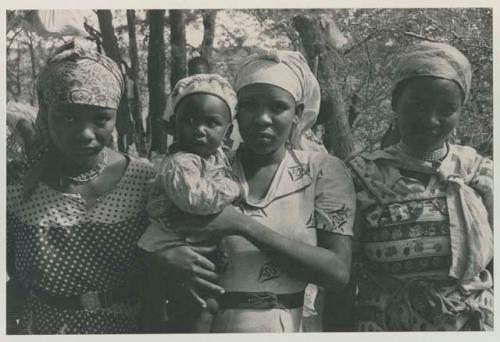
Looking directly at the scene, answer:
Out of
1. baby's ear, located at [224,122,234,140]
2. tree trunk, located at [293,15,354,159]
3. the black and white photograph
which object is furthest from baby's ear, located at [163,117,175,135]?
tree trunk, located at [293,15,354,159]

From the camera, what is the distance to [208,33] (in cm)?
373

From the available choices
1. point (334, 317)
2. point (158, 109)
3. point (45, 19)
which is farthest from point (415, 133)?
point (45, 19)

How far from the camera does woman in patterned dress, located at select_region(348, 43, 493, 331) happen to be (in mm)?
3277

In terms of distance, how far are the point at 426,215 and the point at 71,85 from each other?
71.0 inches

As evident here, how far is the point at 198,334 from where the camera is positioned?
124 inches

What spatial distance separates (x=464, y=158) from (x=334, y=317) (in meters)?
1.03

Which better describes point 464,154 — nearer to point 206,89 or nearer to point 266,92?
point 266,92

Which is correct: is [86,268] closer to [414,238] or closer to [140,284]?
[140,284]

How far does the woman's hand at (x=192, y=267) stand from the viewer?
119 inches

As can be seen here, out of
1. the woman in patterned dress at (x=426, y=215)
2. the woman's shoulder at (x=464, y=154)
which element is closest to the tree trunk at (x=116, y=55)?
→ the woman in patterned dress at (x=426, y=215)

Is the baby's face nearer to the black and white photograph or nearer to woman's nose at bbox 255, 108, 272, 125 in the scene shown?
the black and white photograph

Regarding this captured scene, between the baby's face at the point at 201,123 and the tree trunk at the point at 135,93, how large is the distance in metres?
0.73

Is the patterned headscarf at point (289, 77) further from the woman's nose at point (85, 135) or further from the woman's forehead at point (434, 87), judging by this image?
the woman's nose at point (85, 135)

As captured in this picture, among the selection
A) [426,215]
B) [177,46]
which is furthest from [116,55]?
[426,215]
